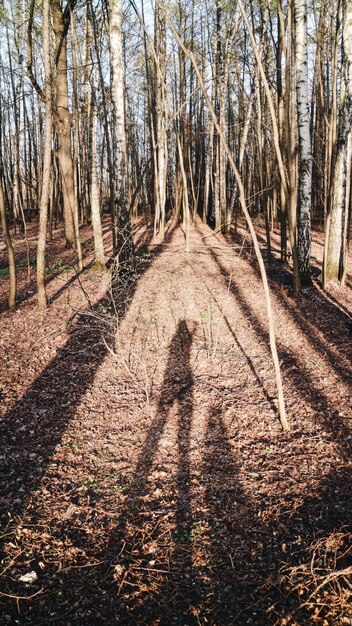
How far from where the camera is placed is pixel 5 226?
770 cm

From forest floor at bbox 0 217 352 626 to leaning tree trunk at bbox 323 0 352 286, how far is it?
1097 mm

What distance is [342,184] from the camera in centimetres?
813

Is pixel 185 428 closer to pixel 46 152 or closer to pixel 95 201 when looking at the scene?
pixel 46 152

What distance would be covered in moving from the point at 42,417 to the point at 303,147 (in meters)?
7.05

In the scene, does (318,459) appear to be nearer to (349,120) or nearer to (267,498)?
(267,498)

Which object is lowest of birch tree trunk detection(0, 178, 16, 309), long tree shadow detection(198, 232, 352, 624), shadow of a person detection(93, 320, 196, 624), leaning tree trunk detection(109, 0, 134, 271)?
shadow of a person detection(93, 320, 196, 624)

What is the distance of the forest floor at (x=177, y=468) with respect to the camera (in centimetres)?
260

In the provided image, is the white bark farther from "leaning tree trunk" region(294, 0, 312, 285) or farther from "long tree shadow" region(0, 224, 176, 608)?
"leaning tree trunk" region(294, 0, 312, 285)

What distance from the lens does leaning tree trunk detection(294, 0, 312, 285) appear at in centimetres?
755

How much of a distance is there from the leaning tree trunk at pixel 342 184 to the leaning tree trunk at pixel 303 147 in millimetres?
441

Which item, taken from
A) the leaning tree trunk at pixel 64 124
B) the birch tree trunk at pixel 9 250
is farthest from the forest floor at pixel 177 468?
the leaning tree trunk at pixel 64 124

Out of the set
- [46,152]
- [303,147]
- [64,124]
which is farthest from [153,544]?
[64,124]

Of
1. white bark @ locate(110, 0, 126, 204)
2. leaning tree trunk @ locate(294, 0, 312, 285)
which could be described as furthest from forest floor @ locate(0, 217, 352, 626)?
white bark @ locate(110, 0, 126, 204)

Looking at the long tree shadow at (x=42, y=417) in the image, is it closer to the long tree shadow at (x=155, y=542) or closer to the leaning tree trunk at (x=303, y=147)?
the long tree shadow at (x=155, y=542)
